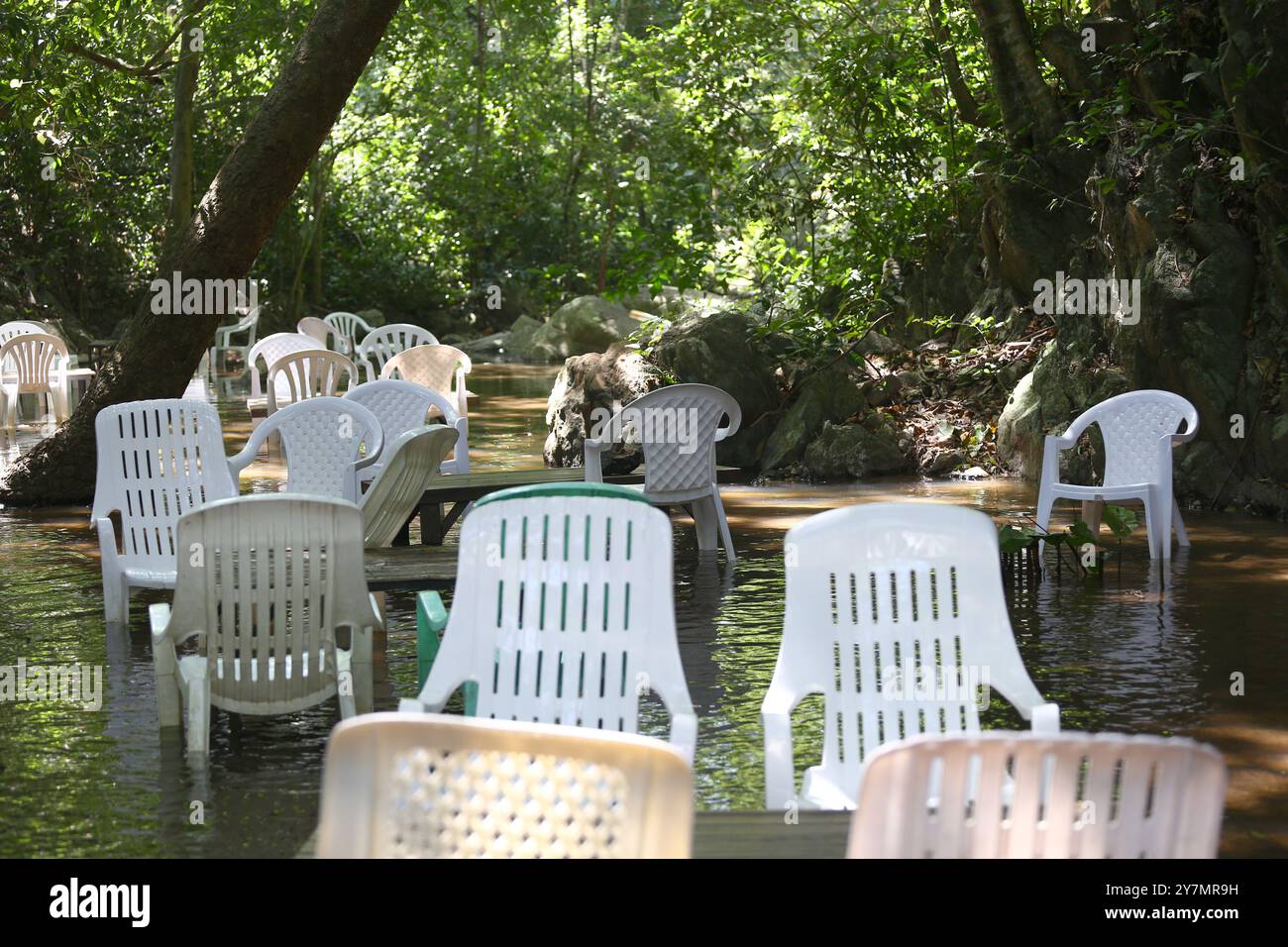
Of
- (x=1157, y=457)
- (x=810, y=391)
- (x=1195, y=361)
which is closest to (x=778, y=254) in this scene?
(x=810, y=391)

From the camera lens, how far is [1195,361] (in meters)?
10.0

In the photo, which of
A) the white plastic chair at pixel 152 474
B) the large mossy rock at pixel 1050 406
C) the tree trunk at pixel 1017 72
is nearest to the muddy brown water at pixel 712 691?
the white plastic chair at pixel 152 474

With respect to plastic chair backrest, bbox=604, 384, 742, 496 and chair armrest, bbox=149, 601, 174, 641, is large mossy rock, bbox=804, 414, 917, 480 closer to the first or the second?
plastic chair backrest, bbox=604, 384, 742, 496

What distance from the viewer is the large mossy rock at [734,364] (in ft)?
41.3

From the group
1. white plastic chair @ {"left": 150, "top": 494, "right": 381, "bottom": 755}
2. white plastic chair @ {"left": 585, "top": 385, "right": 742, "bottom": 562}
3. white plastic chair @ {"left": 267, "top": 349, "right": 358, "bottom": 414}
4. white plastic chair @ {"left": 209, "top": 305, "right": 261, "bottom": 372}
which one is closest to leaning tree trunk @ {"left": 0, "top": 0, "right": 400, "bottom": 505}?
white plastic chair @ {"left": 267, "top": 349, "right": 358, "bottom": 414}

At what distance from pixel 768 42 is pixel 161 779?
12.7 metres

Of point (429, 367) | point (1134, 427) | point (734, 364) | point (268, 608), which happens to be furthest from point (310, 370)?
point (268, 608)

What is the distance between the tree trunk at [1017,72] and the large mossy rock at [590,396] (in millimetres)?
3926

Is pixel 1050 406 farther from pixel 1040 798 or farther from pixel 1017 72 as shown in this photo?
pixel 1040 798

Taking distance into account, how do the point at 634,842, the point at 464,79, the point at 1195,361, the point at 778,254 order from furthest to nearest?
the point at 464,79 < the point at 778,254 < the point at 1195,361 < the point at 634,842

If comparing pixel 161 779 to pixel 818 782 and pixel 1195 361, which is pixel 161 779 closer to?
pixel 818 782

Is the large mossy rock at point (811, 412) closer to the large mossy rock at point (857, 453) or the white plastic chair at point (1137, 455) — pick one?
the large mossy rock at point (857, 453)

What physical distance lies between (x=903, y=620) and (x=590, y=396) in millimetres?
8957
